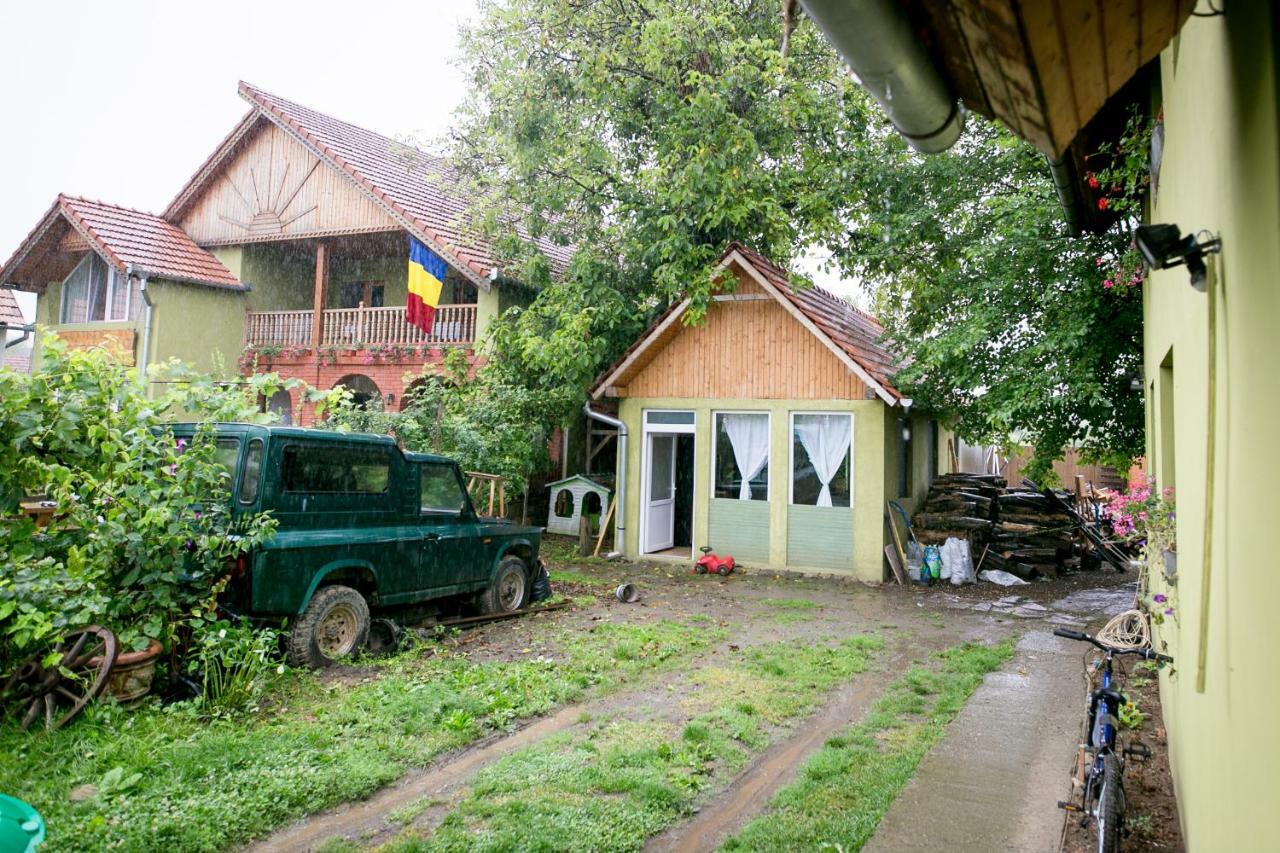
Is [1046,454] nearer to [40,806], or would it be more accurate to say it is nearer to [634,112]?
[634,112]

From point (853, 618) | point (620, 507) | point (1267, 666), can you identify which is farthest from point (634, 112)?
point (1267, 666)

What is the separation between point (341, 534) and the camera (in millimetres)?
7617

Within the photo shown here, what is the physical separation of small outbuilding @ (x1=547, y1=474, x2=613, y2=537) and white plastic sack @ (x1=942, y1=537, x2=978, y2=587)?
6.16 metres

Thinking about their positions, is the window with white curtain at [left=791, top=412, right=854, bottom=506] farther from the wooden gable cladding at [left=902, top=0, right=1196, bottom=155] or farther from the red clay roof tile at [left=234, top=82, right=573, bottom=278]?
the wooden gable cladding at [left=902, top=0, right=1196, bottom=155]

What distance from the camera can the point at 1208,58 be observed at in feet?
9.34

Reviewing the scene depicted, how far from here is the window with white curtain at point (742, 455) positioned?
14.6 m

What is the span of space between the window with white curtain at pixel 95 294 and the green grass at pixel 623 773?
61.5 ft

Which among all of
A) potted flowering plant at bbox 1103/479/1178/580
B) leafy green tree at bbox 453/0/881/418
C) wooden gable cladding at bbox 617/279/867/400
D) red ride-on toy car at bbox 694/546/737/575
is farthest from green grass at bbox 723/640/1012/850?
leafy green tree at bbox 453/0/881/418

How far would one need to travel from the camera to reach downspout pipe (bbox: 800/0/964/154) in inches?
90.1

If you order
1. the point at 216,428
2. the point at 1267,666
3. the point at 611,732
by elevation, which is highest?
the point at 216,428

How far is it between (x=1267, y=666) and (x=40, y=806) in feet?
17.5

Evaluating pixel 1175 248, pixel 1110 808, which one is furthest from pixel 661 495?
pixel 1175 248

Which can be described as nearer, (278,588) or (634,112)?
(278,588)

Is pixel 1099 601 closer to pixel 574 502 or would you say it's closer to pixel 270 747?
pixel 574 502
